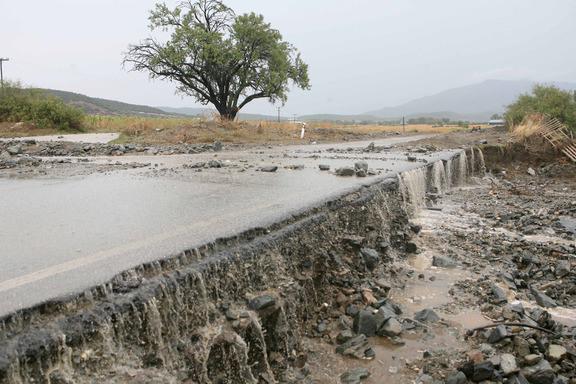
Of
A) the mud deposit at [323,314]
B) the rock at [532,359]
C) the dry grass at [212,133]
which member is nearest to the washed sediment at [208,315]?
the mud deposit at [323,314]

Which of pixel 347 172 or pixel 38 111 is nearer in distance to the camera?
pixel 347 172

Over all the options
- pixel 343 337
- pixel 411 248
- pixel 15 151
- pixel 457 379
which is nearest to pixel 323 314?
pixel 343 337

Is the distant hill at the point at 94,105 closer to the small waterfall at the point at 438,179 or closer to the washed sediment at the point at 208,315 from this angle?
the small waterfall at the point at 438,179

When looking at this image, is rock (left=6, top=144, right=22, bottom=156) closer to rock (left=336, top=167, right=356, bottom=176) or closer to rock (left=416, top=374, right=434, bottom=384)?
rock (left=336, top=167, right=356, bottom=176)

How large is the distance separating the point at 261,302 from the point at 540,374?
2.60 m

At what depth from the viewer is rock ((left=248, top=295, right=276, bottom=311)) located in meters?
4.68

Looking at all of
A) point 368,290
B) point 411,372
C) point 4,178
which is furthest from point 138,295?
point 4,178

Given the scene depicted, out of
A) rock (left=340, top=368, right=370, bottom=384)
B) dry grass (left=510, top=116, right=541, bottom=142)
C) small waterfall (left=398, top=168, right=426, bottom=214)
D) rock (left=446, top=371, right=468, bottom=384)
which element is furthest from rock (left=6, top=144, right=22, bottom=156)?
dry grass (left=510, top=116, right=541, bottom=142)

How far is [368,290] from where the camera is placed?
20.6 ft

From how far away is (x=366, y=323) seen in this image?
17.7 ft

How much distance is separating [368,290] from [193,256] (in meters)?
2.58

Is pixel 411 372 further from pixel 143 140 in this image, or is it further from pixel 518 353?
pixel 143 140

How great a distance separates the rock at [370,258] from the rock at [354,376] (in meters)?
2.34

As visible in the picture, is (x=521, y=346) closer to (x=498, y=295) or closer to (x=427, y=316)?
(x=427, y=316)
